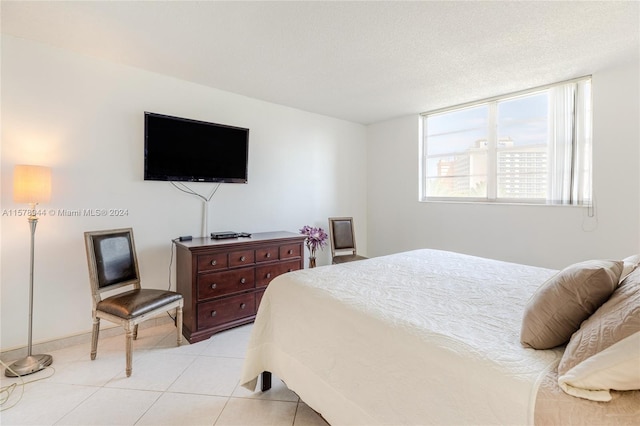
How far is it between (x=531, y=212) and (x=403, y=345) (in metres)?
3.03

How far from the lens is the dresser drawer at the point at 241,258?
2.88m

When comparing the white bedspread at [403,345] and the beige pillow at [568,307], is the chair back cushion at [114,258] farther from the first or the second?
the beige pillow at [568,307]

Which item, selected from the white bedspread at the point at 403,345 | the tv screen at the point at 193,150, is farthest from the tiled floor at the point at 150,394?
the tv screen at the point at 193,150

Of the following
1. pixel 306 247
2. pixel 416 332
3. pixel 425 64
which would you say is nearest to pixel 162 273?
pixel 306 247

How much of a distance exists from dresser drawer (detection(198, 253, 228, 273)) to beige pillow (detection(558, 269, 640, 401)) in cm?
255

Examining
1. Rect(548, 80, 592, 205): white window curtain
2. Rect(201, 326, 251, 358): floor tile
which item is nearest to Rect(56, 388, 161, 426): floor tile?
Rect(201, 326, 251, 358): floor tile

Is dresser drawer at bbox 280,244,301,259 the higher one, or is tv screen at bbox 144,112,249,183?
tv screen at bbox 144,112,249,183

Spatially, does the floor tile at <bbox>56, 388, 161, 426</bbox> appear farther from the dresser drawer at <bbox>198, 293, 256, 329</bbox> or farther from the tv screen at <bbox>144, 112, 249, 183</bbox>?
the tv screen at <bbox>144, 112, 249, 183</bbox>

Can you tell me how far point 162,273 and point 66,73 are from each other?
198 centimetres

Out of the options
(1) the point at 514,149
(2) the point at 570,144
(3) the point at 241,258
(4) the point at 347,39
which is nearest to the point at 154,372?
(3) the point at 241,258

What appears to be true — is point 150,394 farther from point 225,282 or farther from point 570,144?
point 570,144

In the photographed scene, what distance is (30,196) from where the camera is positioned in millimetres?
2115

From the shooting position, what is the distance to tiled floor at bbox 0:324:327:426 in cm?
170

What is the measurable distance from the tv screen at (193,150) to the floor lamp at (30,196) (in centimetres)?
76
